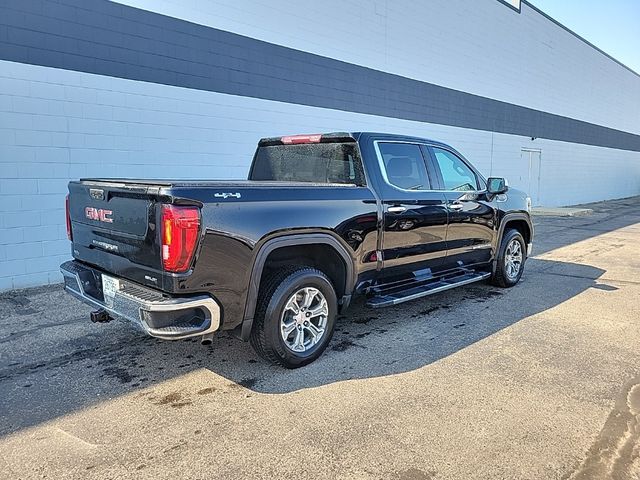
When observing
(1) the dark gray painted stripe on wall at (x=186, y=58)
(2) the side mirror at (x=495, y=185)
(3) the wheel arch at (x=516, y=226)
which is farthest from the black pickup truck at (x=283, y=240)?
(1) the dark gray painted stripe on wall at (x=186, y=58)

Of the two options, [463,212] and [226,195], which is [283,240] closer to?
[226,195]

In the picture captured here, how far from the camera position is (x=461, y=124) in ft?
53.5

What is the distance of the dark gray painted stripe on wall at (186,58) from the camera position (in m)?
6.62

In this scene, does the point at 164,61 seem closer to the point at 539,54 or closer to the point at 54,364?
the point at 54,364

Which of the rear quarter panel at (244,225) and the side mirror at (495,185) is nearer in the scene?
the rear quarter panel at (244,225)

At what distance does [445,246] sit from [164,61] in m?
5.37

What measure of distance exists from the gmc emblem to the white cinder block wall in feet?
10.9

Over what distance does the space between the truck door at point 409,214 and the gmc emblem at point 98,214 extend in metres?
2.40

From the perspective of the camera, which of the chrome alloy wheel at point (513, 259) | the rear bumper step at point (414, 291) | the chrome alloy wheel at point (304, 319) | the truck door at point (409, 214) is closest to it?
the chrome alloy wheel at point (304, 319)

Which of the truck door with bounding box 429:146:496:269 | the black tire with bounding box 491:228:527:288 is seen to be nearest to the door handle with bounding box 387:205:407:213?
the truck door with bounding box 429:146:496:269

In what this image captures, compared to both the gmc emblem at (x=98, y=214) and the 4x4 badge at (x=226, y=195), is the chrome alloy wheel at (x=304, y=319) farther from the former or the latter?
the gmc emblem at (x=98, y=214)

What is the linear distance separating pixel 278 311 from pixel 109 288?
4.26ft

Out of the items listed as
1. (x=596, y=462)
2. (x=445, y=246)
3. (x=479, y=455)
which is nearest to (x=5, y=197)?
(x=445, y=246)

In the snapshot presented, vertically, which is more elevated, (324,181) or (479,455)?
(324,181)
